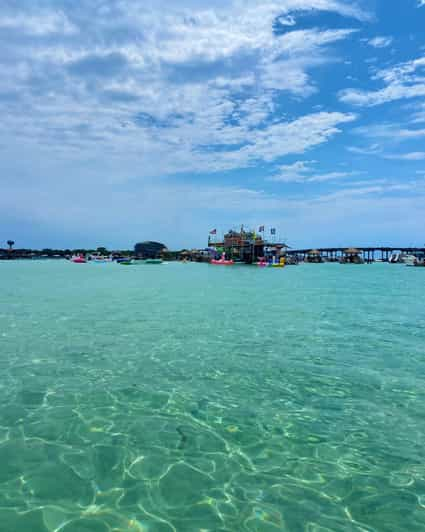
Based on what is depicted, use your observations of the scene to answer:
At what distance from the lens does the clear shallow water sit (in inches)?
198

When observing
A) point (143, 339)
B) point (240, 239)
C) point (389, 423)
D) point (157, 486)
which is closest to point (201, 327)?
point (143, 339)

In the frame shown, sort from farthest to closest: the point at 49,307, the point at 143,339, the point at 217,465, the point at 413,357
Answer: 1. the point at 49,307
2. the point at 143,339
3. the point at 413,357
4. the point at 217,465

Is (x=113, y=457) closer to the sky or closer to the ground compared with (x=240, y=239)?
closer to the ground

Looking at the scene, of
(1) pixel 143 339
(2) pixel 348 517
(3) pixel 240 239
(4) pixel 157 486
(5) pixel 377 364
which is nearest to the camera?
(2) pixel 348 517

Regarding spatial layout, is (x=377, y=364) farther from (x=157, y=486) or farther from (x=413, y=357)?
(x=157, y=486)

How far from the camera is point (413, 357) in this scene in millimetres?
12477

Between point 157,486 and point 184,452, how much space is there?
3.26ft

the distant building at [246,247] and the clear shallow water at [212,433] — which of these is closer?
the clear shallow water at [212,433]

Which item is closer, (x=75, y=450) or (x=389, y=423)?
(x=75, y=450)

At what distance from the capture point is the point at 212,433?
7.16 m

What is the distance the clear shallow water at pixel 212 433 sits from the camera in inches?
198

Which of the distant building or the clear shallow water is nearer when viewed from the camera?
the clear shallow water

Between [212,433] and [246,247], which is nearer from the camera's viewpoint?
[212,433]

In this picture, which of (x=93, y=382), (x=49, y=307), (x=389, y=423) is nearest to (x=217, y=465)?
(x=389, y=423)
